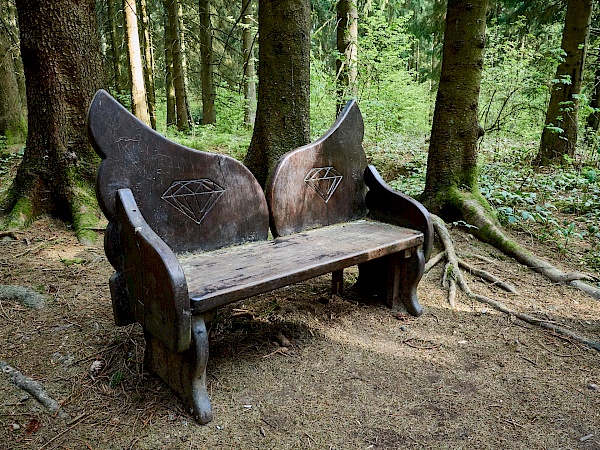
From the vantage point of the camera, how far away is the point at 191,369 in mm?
2027

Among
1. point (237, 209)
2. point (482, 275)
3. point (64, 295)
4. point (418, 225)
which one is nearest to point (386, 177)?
point (482, 275)

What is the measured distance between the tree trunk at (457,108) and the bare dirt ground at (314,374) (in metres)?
1.48

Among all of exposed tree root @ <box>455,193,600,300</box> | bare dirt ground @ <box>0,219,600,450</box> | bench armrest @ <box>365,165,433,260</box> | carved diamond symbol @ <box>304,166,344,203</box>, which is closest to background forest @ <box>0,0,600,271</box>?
exposed tree root @ <box>455,193,600,300</box>

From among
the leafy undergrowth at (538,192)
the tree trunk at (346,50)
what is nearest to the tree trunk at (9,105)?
the tree trunk at (346,50)

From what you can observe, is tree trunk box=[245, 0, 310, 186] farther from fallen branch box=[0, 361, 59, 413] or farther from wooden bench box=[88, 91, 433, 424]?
fallen branch box=[0, 361, 59, 413]

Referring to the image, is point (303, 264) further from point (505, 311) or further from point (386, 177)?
point (386, 177)

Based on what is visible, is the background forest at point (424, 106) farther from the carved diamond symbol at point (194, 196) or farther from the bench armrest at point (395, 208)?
the carved diamond symbol at point (194, 196)

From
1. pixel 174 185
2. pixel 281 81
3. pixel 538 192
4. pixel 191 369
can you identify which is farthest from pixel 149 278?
pixel 538 192

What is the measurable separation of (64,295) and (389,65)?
8258 millimetres

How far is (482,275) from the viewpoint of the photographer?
3770mm

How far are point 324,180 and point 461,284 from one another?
1500 millimetres

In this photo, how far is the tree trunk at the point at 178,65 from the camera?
11125 millimetres

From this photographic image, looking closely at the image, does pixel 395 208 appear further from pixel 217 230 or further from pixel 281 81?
pixel 281 81

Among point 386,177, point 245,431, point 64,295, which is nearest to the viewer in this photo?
point 245,431
